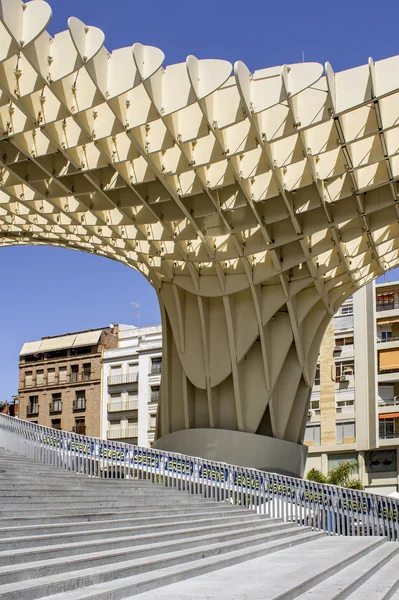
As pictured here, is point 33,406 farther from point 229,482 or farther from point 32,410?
point 229,482

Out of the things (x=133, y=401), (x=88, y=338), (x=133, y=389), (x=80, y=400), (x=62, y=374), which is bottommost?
(x=133, y=401)

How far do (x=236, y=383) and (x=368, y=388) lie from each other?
104ft

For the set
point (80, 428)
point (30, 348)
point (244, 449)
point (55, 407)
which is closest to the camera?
point (244, 449)

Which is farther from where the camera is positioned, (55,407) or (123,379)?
(55,407)

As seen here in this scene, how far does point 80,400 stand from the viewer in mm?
75188

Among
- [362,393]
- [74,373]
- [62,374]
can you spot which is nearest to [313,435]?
[362,393]

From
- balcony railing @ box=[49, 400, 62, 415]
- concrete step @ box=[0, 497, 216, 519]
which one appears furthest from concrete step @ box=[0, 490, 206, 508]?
balcony railing @ box=[49, 400, 62, 415]

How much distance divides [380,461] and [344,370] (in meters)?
8.07

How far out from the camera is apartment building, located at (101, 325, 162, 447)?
69.7 m

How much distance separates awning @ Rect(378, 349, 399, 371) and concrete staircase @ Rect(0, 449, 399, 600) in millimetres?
42658

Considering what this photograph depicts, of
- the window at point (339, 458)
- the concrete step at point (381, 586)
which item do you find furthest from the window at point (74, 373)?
the concrete step at point (381, 586)

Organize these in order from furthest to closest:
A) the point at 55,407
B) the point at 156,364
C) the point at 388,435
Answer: the point at 55,407
the point at 156,364
the point at 388,435

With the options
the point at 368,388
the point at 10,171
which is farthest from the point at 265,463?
the point at 368,388

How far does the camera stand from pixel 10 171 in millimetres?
26234
